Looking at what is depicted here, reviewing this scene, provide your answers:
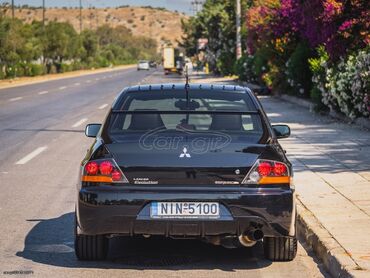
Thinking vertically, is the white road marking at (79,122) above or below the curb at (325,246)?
below

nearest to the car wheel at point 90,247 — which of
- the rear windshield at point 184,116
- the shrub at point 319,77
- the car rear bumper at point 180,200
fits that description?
the car rear bumper at point 180,200

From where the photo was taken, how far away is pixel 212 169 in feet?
20.8

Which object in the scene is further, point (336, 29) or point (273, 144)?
point (336, 29)

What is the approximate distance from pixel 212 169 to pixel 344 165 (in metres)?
6.06

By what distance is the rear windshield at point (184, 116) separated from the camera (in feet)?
22.7

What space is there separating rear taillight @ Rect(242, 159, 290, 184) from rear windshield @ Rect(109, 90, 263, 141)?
36cm

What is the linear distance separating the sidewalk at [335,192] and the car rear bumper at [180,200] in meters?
0.74

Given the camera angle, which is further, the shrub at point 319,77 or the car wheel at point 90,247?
the shrub at point 319,77

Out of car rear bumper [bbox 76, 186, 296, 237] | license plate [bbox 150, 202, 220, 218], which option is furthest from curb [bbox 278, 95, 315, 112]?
license plate [bbox 150, 202, 220, 218]

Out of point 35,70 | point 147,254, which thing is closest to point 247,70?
point 35,70

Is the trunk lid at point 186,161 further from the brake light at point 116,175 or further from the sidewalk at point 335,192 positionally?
the sidewalk at point 335,192

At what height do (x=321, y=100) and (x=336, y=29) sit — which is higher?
(x=336, y=29)

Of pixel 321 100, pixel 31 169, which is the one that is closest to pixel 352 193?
pixel 31 169

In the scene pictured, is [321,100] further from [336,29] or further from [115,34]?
[115,34]
